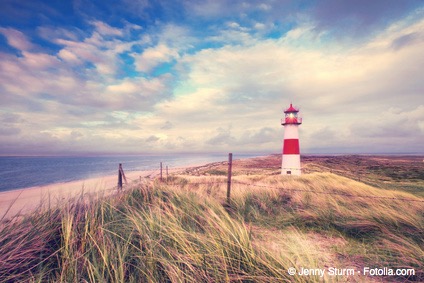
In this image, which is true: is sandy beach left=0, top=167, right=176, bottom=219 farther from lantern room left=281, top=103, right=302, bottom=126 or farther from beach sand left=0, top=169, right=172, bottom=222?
lantern room left=281, top=103, right=302, bottom=126

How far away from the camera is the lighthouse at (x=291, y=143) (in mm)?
16547

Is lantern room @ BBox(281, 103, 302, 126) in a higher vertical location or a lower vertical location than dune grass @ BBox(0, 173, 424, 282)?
higher

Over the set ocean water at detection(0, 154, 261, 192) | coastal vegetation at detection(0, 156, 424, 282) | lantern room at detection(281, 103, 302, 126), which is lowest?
ocean water at detection(0, 154, 261, 192)

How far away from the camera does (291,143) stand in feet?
55.6

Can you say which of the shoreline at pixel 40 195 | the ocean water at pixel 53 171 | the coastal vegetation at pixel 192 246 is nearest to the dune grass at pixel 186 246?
the coastal vegetation at pixel 192 246

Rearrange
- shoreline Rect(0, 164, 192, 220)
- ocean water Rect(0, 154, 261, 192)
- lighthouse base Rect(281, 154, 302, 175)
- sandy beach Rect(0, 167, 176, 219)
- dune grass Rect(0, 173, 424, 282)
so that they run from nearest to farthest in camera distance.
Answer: dune grass Rect(0, 173, 424, 282), shoreline Rect(0, 164, 192, 220), sandy beach Rect(0, 167, 176, 219), lighthouse base Rect(281, 154, 302, 175), ocean water Rect(0, 154, 261, 192)

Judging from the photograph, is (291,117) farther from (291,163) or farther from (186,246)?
(186,246)

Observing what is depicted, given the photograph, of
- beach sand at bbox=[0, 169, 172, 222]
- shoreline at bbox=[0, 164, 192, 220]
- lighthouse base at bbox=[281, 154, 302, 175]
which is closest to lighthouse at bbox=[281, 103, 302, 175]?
lighthouse base at bbox=[281, 154, 302, 175]

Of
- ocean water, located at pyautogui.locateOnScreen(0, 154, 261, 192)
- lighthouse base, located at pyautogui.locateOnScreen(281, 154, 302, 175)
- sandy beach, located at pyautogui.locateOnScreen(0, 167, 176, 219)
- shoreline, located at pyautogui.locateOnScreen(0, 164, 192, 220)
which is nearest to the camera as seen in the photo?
shoreline, located at pyautogui.locateOnScreen(0, 164, 192, 220)

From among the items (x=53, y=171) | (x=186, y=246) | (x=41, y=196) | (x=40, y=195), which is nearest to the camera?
(x=186, y=246)

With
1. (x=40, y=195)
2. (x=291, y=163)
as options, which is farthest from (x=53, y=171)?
(x=291, y=163)

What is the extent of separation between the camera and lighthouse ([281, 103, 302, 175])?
16547 mm

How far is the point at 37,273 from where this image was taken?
7.74ft

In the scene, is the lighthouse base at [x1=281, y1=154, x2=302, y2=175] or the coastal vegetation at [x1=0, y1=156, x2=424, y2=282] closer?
the coastal vegetation at [x1=0, y1=156, x2=424, y2=282]
